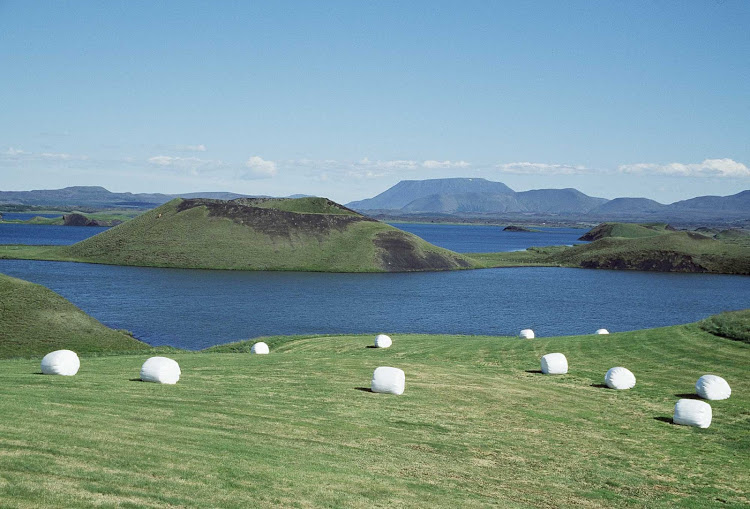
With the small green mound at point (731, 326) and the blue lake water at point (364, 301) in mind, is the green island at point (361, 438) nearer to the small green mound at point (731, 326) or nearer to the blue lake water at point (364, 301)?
the small green mound at point (731, 326)

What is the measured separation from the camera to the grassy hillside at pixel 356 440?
17109 mm

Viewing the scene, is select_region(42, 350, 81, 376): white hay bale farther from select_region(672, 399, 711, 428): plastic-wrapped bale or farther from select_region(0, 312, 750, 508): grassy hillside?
select_region(672, 399, 711, 428): plastic-wrapped bale

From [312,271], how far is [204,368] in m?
146

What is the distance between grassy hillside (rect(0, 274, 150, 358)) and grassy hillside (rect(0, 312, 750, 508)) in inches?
855

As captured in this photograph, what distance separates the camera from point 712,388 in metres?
32.9

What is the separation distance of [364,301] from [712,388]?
291 ft

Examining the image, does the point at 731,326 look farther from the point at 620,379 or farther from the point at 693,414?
the point at 693,414

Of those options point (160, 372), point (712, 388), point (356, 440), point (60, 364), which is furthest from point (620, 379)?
point (60, 364)

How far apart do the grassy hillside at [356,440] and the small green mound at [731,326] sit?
28.5 feet

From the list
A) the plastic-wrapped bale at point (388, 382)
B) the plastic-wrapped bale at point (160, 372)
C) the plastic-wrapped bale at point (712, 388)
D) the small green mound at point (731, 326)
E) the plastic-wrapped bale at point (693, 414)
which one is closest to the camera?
the plastic-wrapped bale at point (693, 414)

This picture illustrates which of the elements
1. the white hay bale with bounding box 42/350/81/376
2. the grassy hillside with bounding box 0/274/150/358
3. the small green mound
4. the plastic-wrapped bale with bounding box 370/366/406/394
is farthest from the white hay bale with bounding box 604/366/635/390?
the grassy hillside with bounding box 0/274/150/358

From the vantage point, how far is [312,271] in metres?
182

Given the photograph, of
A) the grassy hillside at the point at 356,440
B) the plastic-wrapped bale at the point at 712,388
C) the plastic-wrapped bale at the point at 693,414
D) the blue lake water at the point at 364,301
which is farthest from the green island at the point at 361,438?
the blue lake water at the point at 364,301

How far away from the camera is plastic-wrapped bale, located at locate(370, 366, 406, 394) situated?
31.0m
